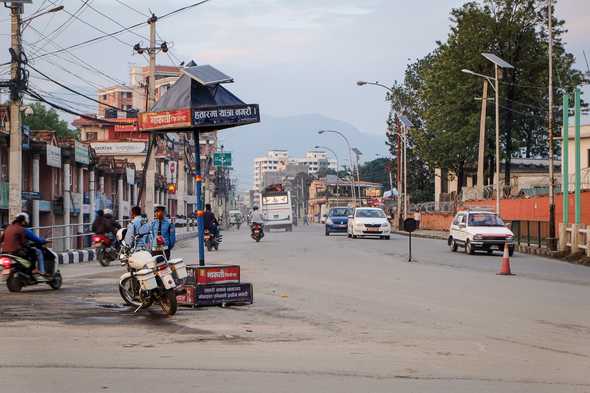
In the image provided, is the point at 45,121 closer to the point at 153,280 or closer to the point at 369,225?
the point at 369,225

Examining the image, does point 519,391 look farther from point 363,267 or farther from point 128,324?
point 363,267

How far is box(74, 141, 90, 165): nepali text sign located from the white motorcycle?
43.0m

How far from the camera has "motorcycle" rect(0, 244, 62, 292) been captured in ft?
62.0

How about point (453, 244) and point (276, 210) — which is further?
point (276, 210)

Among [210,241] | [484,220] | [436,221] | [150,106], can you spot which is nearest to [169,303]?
[210,241]

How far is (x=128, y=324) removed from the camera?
523 inches

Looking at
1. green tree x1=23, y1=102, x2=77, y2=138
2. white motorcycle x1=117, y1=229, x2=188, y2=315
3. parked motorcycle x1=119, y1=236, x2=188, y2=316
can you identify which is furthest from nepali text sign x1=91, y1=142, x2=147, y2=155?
parked motorcycle x1=119, y1=236, x2=188, y2=316

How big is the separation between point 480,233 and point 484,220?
1.79m

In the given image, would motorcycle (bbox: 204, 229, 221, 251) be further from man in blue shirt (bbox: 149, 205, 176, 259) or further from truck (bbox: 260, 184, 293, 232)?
truck (bbox: 260, 184, 293, 232)

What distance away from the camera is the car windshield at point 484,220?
127 ft

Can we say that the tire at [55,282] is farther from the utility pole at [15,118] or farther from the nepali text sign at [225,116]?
the utility pole at [15,118]

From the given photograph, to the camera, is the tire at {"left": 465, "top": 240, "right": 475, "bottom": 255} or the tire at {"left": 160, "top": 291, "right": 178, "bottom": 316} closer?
the tire at {"left": 160, "top": 291, "right": 178, "bottom": 316}

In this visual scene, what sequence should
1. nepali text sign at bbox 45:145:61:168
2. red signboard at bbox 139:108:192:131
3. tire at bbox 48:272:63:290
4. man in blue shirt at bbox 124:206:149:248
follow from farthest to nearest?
nepali text sign at bbox 45:145:61:168, tire at bbox 48:272:63:290, man in blue shirt at bbox 124:206:149:248, red signboard at bbox 139:108:192:131

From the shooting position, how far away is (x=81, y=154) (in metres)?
58.9
